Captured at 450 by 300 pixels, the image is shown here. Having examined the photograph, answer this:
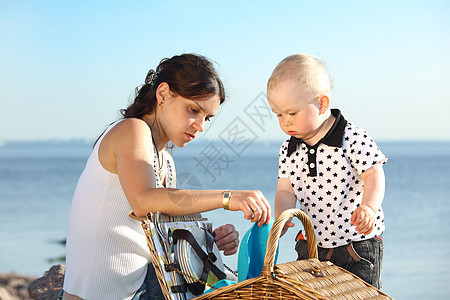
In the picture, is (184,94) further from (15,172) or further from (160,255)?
(15,172)

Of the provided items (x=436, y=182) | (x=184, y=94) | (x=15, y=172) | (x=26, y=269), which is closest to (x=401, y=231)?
(x=26, y=269)

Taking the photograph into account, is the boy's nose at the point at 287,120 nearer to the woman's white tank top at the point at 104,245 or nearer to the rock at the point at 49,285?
the woman's white tank top at the point at 104,245

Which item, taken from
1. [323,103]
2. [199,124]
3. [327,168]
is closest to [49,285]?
[199,124]

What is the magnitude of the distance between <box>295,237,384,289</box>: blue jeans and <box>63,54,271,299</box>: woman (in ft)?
1.59

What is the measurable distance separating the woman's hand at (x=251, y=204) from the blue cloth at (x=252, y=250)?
0.27 feet

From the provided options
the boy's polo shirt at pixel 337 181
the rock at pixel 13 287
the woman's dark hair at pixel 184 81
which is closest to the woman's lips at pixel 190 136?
the woman's dark hair at pixel 184 81

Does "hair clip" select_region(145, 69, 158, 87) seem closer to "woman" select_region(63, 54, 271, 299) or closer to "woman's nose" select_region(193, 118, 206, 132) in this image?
"woman" select_region(63, 54, 271, 299)

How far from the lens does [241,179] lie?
23.9m

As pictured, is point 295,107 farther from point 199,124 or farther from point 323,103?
point 199,124

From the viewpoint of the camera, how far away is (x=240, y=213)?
6.63 feet

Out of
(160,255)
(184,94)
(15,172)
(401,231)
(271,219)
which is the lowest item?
(15,172)

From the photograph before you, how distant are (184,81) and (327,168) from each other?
0.78 meters

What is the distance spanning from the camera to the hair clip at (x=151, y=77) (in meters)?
2.58

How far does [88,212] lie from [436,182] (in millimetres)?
27305
